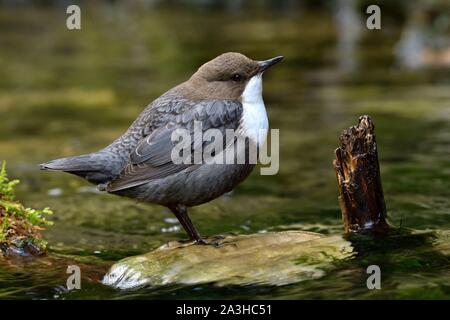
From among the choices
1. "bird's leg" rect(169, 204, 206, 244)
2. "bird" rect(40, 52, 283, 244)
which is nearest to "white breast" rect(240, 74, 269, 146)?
"bird" rect(40, 52, 283, 244)

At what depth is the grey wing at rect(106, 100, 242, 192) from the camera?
5289 mm

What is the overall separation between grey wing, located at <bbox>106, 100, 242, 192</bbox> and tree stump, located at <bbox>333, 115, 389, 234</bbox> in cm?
71

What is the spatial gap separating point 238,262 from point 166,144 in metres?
0.92

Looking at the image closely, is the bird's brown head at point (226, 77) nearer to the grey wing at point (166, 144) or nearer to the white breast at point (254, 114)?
the white breast at point (254, 114)

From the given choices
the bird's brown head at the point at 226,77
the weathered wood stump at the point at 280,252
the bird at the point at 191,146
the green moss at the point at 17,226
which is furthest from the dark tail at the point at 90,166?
the bird's brown head at the point at 226,77

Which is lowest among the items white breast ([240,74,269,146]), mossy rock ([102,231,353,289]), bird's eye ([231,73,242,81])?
mossy rock ([102,231,353,289])

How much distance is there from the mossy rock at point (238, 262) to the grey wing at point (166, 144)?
47cm

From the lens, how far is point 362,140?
16.8 feet

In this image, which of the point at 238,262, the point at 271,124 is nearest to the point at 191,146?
the point at 238,262

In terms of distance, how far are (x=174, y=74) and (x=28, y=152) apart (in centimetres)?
558

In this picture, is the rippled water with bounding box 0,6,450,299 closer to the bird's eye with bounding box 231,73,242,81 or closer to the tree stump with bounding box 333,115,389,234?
the tree stump with bounding box 333,115,389,234

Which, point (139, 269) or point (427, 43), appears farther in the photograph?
point (427, 43)
